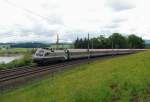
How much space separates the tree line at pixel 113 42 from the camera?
12212 centimetres

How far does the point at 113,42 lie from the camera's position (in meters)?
142

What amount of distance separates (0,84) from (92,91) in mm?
14018

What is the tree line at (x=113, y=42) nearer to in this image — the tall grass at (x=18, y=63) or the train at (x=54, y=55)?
the train at (x=54, y=55)

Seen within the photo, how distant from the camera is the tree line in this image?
12212 cm

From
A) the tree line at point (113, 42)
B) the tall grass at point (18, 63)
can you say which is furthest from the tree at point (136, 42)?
the tall grass at point (18, 63)

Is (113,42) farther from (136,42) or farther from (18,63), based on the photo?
(18,63)

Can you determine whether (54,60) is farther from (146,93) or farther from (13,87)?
(146,93)

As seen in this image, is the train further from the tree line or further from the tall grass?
the tree line

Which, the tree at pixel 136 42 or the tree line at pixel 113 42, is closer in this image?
the tree line at pixel 113 42

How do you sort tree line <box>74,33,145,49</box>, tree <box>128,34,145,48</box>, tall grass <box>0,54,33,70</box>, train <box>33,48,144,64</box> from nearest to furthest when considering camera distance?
train <box>33,48,144,64</box> → tall grass <box>0,54,33,70</box> → tree line <box>74,33,145,49</box> → tree <box>128,34,145,48</box>

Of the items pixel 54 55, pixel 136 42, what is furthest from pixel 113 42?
pixel 54 55

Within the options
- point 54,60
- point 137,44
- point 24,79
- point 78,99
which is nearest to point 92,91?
point 78,99

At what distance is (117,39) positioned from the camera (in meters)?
150

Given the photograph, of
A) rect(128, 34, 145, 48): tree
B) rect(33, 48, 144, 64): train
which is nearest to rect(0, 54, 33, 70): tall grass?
rect(33, 48, 144, 64): train
